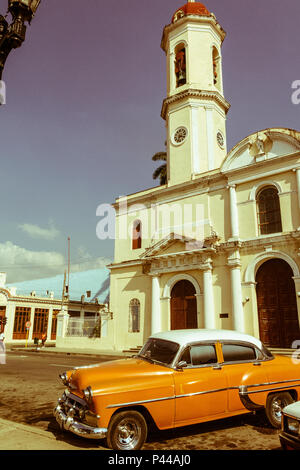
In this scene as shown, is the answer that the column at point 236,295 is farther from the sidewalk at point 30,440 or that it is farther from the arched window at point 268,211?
the sidewalk at point 30,440

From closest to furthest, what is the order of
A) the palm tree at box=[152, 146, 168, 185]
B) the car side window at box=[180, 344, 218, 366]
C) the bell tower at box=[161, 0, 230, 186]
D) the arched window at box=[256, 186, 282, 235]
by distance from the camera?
1. the car side window at box=[180, 344, 218, 366]
2. the arched window at box=[256, 186, 282, 235]
3. the bell tower at box=[161, 0, 230, 186]
4. the palm tree at box=[152, 146, 168, 185]

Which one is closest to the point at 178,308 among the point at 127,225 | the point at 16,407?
the point at 127,225

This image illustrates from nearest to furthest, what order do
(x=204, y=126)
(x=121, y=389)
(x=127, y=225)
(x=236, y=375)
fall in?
(x=121, y=389)
(x=236, y=375)
(x=204, y=126)
(x=127, y=225)

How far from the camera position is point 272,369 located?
18.2 feet

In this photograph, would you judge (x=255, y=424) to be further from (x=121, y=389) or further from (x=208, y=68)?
(x=208, y=68)

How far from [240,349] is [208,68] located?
72.3 ft

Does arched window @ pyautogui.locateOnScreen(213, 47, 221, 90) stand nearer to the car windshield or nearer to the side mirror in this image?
the car windshield

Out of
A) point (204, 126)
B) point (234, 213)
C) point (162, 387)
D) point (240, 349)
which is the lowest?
point (162, 387)

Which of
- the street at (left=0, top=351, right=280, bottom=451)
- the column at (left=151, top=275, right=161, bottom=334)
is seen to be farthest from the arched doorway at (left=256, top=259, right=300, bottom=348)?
the street at (left=0, top=351, right=280, bottom=451)

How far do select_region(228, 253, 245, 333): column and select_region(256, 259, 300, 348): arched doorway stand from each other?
0.94 m

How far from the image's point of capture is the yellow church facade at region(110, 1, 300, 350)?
1689cm

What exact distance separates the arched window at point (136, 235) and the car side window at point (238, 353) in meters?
17.4
